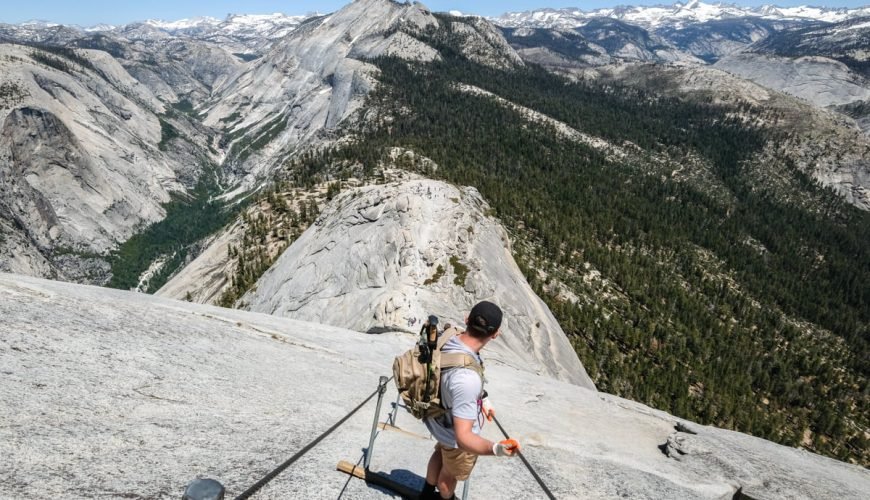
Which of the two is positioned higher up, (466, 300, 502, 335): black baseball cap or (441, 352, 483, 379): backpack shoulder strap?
(466, 300, 502, 335): black baseball cap

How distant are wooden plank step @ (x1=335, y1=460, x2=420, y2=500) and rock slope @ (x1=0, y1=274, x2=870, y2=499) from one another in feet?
0.54

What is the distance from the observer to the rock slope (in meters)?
7.59

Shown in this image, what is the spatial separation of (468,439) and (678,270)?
404 ft

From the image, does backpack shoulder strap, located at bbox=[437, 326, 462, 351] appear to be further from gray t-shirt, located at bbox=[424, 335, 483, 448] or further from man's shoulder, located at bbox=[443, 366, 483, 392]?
man's shoulder, located at bbox=[443, 366, 483, 392]

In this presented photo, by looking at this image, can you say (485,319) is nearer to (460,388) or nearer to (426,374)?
(460,388)

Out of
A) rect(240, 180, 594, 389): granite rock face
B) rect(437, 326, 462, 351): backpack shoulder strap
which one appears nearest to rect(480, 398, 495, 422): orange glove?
rect(437, 326, 462, 351): backpack shoulder strap

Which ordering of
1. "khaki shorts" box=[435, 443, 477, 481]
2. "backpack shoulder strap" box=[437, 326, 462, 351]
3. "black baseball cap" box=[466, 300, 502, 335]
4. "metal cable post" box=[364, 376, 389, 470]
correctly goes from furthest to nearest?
"metal cable post" box=[364, 376, 389, 470]
"khaki shorts" box=[435, 443, 477, 481]
"backpack shoulder strap" box=[437, 326, 462, 351]
"black baseball cap" box=[466, 300, 502, 335]

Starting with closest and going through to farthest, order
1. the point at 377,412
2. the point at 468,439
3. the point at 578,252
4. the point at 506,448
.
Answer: the point at 506,448 → the point at 468,439 → the point at 377,412 → the point at 578,252

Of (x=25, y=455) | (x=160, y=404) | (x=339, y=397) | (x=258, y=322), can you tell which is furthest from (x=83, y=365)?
(x=258, y=322)

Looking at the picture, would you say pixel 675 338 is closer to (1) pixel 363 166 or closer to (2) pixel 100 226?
(1) pixel 363 166

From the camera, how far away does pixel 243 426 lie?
10070mm

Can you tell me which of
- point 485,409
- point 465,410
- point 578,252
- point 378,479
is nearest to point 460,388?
point 465,410

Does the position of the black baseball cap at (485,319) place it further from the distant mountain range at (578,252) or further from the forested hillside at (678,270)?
the forested hillside at (678,270)

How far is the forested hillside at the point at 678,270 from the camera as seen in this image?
214 feet
